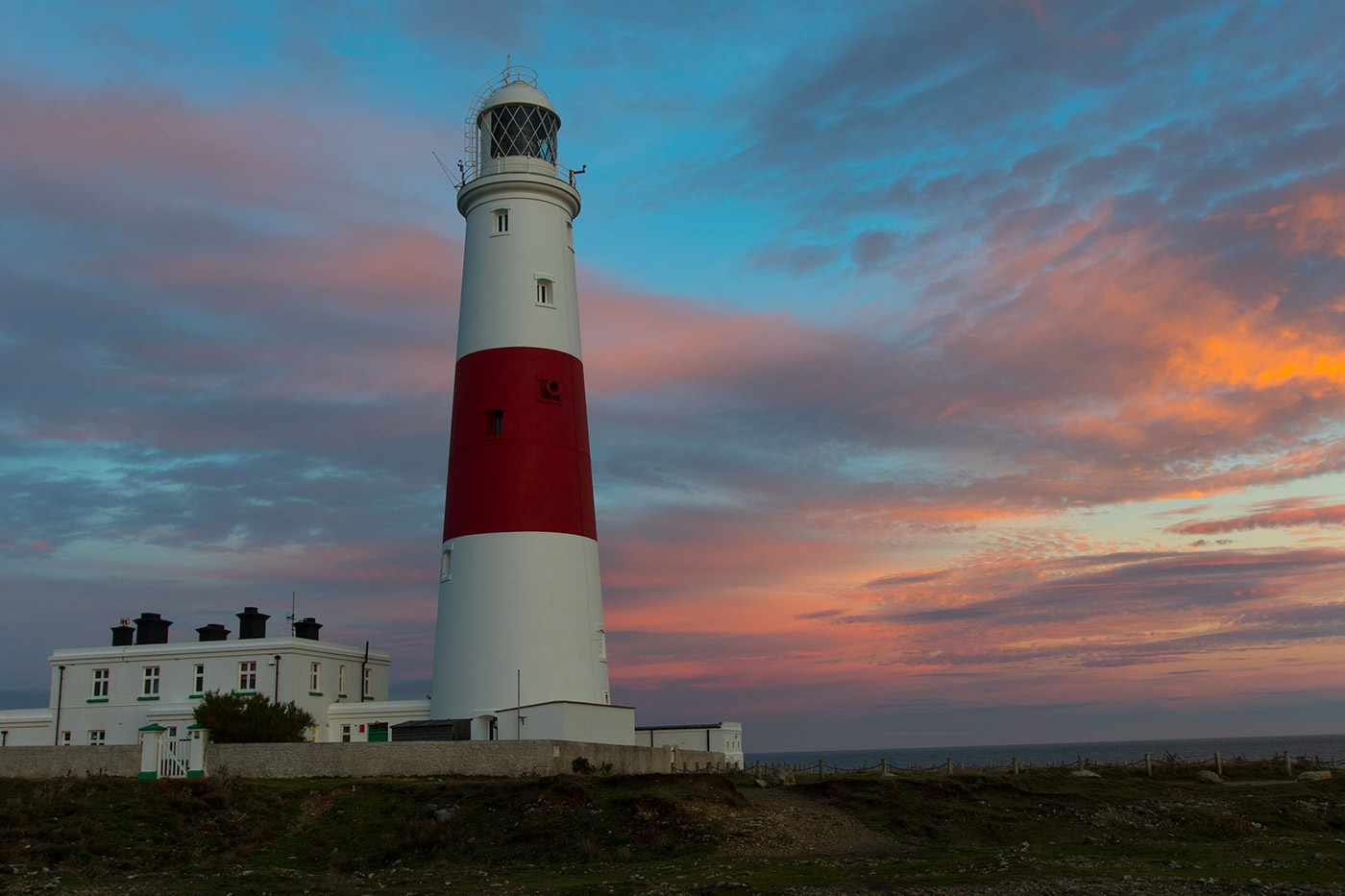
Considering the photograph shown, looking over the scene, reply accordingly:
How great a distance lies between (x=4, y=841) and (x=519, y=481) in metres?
15.4

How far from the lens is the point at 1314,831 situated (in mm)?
27719

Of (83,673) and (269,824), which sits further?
(83,673)

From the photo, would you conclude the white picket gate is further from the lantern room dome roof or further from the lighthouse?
the lantern room dome roof

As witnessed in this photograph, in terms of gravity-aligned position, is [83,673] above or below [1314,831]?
above

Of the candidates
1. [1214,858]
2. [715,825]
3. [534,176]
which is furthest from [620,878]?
[534,176]

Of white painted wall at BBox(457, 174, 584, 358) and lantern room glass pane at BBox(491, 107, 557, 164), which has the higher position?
lantern room glass pane at BBox(491, 107, 557, 164)

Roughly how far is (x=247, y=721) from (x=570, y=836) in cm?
1324

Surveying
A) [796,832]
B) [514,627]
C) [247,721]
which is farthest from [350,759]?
[796,832]

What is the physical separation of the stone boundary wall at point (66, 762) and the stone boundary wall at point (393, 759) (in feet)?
6.44

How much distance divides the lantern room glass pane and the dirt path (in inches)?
839

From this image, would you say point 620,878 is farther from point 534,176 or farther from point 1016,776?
point 534,176

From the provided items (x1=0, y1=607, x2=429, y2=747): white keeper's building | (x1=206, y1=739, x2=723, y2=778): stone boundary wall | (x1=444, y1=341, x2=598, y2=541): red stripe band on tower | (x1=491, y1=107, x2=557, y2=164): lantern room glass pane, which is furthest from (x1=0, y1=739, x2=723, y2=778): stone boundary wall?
(x1=491, y1=107, x2=557, y2=164): lantern room glass pane

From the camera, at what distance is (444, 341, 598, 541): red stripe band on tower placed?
32844 millimetres

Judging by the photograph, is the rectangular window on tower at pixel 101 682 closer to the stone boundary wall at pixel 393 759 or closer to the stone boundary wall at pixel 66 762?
the stone boundary wall at pixel 66 762
